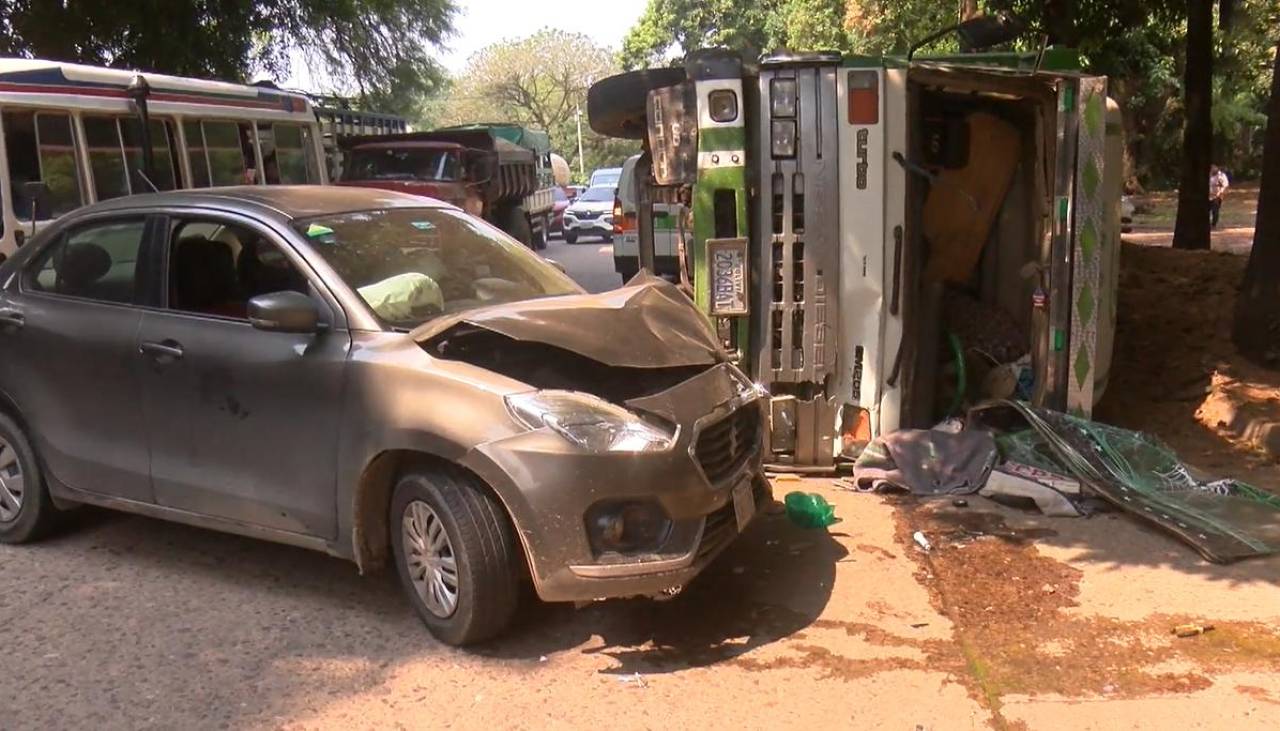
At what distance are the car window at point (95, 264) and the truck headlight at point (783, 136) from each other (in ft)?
10.9

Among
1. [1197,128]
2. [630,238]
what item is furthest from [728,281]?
[630,238]

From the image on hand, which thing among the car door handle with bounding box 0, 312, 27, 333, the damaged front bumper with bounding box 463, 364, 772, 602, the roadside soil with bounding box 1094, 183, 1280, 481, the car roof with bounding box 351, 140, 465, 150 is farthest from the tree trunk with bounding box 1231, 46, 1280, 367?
the car roof with bounding box 351, 140, 465, 150

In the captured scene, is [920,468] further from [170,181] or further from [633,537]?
[170,181]

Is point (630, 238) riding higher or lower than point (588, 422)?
lower

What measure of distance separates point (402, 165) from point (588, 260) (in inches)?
220

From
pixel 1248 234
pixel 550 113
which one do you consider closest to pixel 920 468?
pixel 1248 234

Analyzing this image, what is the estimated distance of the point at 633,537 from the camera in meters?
4.11

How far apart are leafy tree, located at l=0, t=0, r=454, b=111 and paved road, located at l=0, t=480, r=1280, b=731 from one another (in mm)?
15247

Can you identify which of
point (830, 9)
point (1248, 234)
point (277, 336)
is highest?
point (830, 9)

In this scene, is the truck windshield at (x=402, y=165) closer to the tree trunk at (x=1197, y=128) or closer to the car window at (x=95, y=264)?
the tree trunk at (x=1197, y=128)

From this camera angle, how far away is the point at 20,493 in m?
5.47

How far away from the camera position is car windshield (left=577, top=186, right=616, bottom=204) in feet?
87.2

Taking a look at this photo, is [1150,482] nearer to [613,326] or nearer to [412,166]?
[613,326]

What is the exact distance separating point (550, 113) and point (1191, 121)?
56171mm
